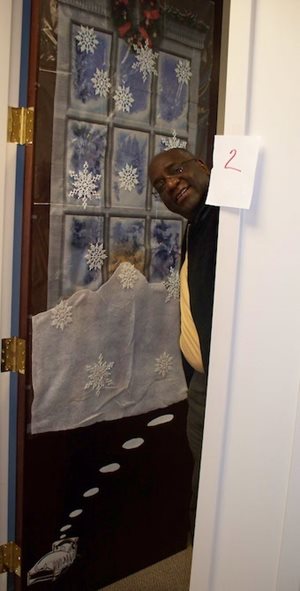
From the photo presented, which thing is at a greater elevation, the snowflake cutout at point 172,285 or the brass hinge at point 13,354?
the snowflake cutout at point 172,285

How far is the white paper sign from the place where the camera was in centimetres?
77

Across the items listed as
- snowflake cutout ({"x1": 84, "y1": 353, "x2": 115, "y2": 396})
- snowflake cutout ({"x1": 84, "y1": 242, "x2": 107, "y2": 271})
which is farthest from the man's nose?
snowflake cutout ({"x1": 84, "y1": 353, "x2": 115, "y2": 396})

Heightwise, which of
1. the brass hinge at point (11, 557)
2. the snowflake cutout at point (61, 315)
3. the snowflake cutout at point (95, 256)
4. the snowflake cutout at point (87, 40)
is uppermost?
the snowflake cutout at point (87, 40)

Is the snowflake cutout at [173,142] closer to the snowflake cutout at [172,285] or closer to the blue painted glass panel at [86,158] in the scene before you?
the blue painted glass panel at [86,158]


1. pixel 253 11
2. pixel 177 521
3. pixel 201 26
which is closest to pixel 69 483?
pixel 177 521

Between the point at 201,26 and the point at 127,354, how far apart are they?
1.22 m

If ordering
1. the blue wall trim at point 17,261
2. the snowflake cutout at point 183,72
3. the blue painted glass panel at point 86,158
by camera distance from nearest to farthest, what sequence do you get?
the blue wall trim at point 17,261 < the blue painted glass panel at point 86,158 < the snowflake cutout at point 183,72

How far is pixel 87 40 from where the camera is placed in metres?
1.61

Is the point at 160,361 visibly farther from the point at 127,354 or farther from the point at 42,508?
the point at 42,508

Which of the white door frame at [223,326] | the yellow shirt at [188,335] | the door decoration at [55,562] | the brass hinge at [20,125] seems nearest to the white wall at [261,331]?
the white door frame at [223,326]

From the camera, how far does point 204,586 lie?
893mm

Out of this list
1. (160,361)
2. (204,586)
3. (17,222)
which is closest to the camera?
(204,586)

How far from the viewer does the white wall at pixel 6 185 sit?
1479 millimetres

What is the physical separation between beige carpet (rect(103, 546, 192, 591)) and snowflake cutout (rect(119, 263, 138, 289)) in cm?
115
